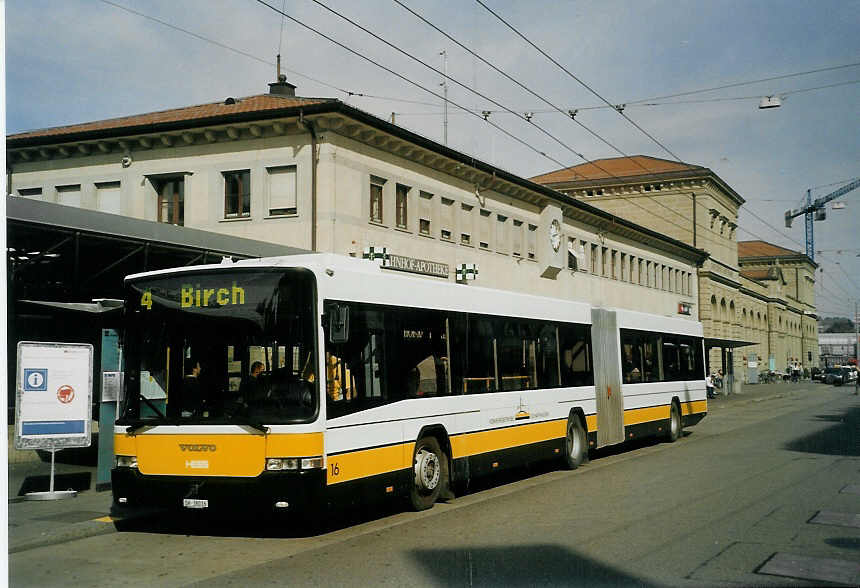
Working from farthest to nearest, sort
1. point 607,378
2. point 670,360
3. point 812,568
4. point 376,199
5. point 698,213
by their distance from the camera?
point 698,213 → point 376,199 → point 670,360 → point 607,378 → point 812,568

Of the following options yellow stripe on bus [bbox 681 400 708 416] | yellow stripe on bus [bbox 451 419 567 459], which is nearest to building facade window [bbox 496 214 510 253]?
yellow stripe on bus [bbox 681 400 708 416]

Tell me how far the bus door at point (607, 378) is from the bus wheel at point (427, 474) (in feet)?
21.1

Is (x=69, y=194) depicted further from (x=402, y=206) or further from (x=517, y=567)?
(x=517, y=567)

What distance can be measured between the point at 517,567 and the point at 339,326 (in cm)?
329

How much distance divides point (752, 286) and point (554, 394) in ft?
287

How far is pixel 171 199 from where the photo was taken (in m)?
34.0

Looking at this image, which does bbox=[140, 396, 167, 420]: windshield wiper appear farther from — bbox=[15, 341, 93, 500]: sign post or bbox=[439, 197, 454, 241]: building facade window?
bbox=[439, 197, 454, 241]: building facade window

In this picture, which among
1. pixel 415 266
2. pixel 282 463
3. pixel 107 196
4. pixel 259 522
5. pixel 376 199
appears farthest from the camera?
pixel 107 196

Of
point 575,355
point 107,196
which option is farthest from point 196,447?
point 107,196

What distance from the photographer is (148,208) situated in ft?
111

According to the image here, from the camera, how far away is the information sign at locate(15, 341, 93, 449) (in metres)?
12.8

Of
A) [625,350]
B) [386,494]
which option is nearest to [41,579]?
[386,494]

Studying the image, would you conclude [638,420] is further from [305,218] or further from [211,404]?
[305,218]

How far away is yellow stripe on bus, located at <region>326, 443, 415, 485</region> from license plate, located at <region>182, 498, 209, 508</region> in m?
1.29
